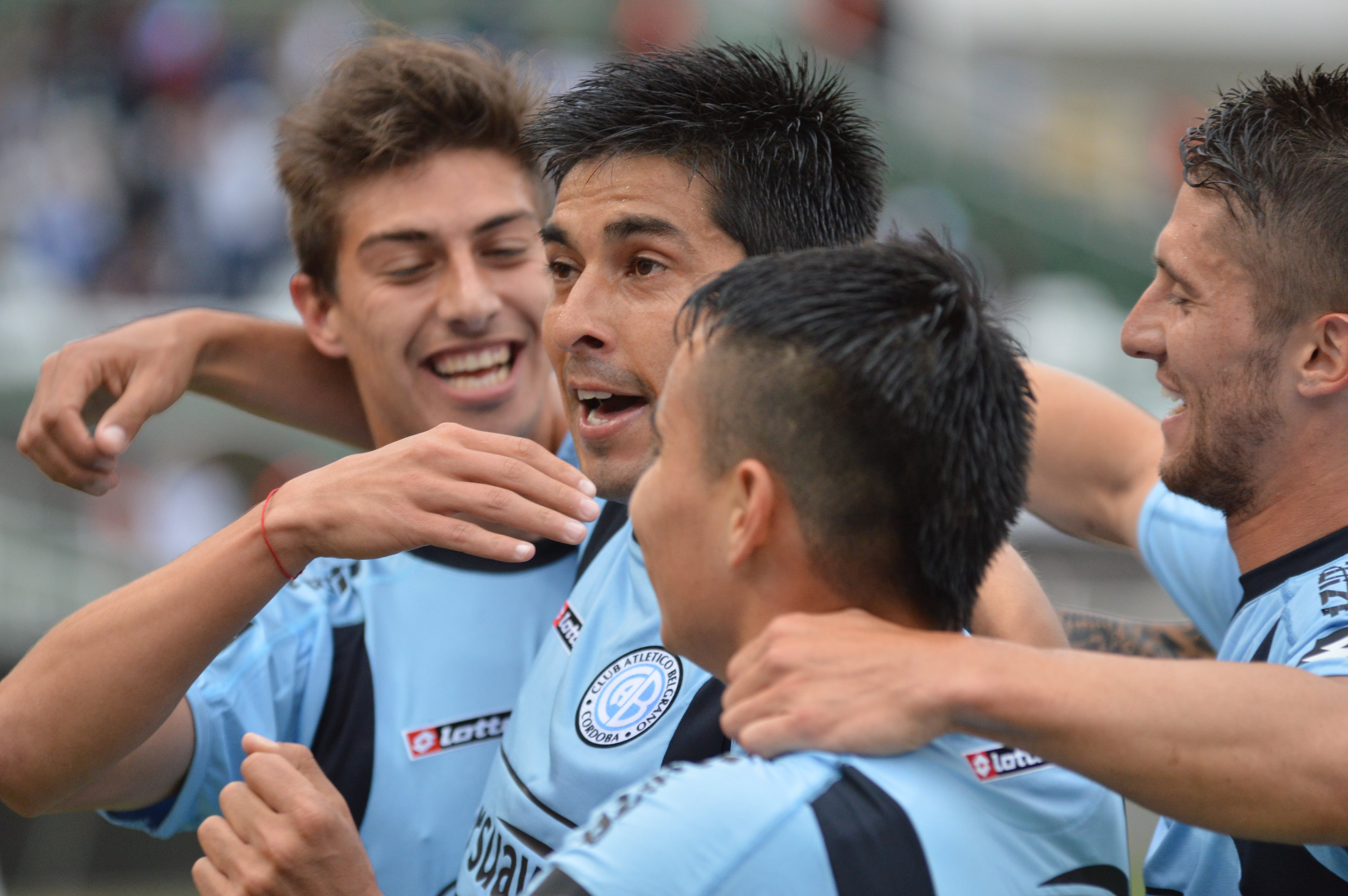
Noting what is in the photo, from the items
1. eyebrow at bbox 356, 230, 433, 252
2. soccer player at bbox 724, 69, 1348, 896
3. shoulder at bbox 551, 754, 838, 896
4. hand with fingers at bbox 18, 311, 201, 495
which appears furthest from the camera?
eyebrow at bbox 356, 230, 433, 252

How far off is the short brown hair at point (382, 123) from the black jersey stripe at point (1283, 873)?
2.34 m

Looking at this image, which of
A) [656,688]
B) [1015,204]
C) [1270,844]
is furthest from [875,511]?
[1015,204]

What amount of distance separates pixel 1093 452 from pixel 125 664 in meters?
2.43

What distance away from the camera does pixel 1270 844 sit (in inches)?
84.0

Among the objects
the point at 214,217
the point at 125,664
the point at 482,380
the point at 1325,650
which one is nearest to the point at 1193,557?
the point at 1325,650

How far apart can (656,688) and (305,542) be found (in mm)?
711

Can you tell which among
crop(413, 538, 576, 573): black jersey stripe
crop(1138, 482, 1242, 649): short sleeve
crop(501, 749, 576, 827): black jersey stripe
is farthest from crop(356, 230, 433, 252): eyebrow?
crop(1138, 482, 1242, 649): short sleeve

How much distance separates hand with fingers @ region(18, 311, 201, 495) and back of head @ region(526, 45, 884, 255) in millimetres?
1131

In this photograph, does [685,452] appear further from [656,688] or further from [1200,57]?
[1200,57]

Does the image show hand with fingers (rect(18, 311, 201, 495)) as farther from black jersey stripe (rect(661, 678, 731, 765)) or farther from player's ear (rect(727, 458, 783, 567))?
player's ear (rect(727, 458, 783, 567))

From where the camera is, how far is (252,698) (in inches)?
111

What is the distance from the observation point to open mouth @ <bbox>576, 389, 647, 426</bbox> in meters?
2.60

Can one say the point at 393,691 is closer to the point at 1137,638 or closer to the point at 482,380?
the point at 482,380

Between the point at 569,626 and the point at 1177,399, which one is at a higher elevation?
the point at 1177,399
